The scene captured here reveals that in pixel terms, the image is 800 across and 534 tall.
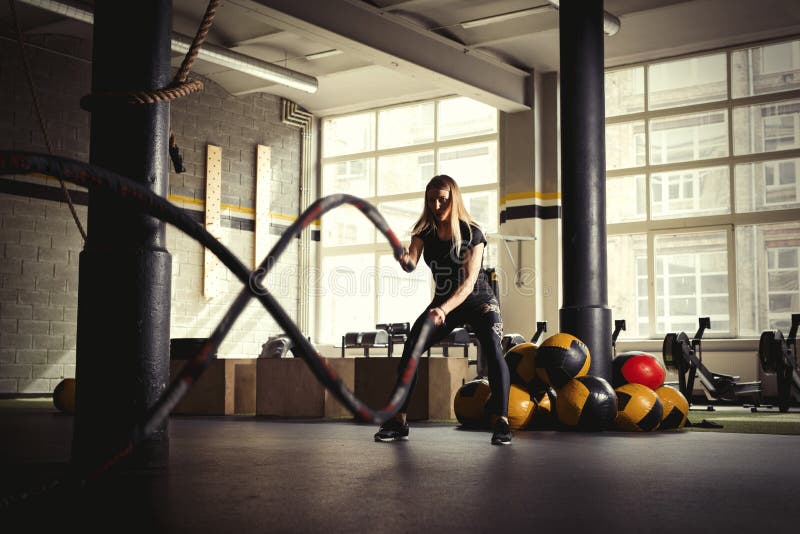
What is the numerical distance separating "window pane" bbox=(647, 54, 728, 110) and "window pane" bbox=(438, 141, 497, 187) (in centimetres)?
274

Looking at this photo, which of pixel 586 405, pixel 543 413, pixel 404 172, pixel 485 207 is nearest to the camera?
pixel 586 405

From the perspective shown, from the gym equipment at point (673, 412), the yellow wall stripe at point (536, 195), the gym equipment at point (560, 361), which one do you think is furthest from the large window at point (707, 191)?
the gym equipment at point (560, 361)

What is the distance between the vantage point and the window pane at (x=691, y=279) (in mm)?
12302

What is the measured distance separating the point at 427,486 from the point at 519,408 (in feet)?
9.15

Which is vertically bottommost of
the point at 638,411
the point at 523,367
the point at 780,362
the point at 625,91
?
the point at 638,411

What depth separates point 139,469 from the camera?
3.08 metres

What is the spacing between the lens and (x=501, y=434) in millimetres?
4434

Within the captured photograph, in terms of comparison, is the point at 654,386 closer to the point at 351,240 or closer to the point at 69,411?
the point at 69,411

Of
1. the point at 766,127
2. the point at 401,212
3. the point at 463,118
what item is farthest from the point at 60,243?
the point at 766,127

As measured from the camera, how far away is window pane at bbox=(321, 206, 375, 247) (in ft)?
51.7

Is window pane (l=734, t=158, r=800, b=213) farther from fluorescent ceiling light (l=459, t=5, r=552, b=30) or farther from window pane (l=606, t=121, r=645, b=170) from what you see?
fluorescent ceiling light (l=459, t=5, r=552, b=30)

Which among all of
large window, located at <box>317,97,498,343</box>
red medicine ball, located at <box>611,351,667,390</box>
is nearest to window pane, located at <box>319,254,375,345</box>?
large window, located at <box>317,97,498,343</box>

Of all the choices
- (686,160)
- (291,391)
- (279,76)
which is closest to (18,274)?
(279,76)

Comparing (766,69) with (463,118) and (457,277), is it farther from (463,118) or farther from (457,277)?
(457,277)
